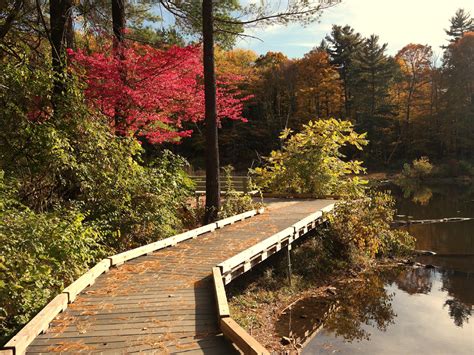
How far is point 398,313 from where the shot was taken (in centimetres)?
848

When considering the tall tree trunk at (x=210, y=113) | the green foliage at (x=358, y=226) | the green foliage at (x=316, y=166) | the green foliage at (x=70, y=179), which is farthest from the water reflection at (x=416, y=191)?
the green foliage at (x=70, y=179)

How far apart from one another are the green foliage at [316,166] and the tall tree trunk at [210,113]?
5401 mm

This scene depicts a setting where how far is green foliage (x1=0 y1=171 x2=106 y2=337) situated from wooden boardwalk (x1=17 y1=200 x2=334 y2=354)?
0.35 m

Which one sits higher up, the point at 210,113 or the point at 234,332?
the point at 210,113

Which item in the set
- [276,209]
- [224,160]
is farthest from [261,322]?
[224,160]

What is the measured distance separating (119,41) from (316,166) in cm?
783

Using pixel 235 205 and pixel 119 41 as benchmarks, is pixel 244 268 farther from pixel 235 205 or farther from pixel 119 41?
pixel 119 41

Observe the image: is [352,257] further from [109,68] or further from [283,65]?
[283,65]

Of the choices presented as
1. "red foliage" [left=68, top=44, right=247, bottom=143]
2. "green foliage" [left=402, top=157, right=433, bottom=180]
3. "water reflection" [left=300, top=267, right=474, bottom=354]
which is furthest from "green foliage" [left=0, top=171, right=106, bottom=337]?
"green foliage" [left=402, top=157, right=433, bottom=180]

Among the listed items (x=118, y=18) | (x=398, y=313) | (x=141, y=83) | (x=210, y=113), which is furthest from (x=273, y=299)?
(x=118, y=18)

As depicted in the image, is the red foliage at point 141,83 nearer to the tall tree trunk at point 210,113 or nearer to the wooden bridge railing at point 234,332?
the tall tree trunk at point 210,113

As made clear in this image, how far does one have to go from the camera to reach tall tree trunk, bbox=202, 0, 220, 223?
10.1 meters

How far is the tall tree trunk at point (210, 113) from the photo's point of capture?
10141 millimetres

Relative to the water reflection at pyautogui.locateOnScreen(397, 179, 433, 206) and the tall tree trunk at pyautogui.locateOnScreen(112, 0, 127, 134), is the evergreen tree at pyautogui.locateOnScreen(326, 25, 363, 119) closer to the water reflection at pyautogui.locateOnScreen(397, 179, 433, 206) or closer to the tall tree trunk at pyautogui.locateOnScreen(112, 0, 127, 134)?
the water reflection at pyautogui.locateOnScreen(397, 179, 433, 206)
